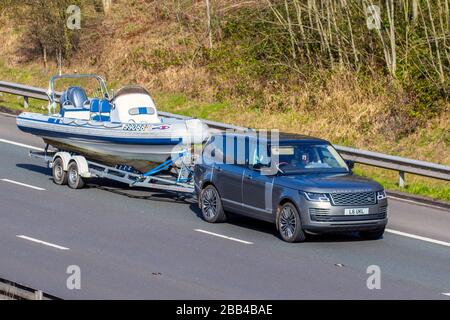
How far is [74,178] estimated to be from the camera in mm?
23469

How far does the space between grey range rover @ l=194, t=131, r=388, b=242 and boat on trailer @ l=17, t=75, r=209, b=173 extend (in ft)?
3.36

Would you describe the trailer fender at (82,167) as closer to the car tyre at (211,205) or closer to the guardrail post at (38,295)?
the car tyre at (211,205)

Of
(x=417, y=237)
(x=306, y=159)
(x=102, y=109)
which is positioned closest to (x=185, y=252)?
(x=306, y=159)

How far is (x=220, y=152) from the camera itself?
20.8 meters

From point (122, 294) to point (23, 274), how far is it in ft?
6.61

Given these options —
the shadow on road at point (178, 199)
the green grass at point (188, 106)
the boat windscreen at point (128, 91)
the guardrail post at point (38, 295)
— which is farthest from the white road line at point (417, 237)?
the green grass at point (188, 106)

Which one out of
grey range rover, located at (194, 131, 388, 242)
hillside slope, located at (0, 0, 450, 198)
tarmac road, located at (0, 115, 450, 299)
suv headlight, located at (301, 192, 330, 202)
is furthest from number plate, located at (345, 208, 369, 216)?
hillside slope, located at (0, 0, 450, 198)

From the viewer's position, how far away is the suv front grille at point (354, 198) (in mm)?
18391

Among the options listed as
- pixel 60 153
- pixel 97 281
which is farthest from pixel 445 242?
pixel 60 153

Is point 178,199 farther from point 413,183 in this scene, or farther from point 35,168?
point 413,183

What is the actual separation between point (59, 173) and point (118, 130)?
2.04 metres

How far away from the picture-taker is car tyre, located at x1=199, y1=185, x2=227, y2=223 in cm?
2033

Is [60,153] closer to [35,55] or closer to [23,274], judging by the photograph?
[23,274]

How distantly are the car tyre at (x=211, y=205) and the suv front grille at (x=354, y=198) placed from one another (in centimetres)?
269
